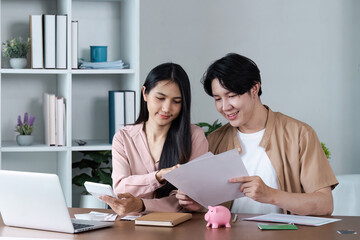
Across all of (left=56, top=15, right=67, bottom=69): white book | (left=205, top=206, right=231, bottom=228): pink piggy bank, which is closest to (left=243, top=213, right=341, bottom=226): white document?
(left=205, top=206, right=231, bottom=228): pink piggy bank

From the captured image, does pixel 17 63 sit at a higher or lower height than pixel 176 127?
higher

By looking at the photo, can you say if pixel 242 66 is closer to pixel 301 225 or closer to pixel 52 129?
pixel 301 225

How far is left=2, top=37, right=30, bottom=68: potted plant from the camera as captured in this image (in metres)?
3.28

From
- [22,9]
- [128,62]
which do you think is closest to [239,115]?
[128,62]

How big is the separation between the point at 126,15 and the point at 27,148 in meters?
0.97

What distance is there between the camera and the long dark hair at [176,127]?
7.88ft

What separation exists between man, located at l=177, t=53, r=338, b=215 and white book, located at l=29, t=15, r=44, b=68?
116 centimetres

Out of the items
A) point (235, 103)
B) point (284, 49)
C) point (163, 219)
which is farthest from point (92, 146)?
point (284, 49)

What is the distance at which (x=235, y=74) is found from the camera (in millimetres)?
2406

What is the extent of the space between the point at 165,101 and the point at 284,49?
188 centimetres

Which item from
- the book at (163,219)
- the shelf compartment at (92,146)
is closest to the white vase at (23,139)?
the shelf compartment at (92,146)

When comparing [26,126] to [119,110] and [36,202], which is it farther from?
[36,202]

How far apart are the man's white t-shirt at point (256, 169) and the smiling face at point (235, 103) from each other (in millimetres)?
103

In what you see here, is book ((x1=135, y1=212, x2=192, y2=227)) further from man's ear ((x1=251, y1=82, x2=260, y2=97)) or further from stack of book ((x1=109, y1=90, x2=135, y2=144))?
stack of book ((x1=109, y1=90, x2=135, y2=144))
